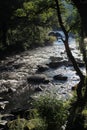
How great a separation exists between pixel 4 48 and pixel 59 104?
127 feet

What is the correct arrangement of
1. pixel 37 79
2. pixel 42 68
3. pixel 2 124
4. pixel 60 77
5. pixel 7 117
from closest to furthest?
pixel 2 124 < pixel 7 117 < pixel 37 79 < pixel 60 77 < pixel 42 68

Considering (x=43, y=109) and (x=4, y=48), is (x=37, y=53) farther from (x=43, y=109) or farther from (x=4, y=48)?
(x=43, y=109)

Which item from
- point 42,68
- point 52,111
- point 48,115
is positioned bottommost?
point 42,68

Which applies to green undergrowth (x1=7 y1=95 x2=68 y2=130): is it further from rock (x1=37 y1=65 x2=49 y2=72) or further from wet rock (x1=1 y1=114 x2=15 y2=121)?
rock (x1=37 y1=65 x2=49 y2=72)

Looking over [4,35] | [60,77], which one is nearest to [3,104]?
[60,77]

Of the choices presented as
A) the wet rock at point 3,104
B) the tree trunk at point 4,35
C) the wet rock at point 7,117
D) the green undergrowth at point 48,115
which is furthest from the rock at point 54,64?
the green undergrowth at point 48,115

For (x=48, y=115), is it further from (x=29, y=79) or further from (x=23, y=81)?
(x=29, y=79)

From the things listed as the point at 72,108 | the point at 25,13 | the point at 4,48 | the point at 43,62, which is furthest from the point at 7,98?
the point at 4,48

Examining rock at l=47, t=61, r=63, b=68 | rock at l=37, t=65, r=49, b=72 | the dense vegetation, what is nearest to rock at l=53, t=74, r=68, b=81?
rock at l=37, t=65, r=49, b=72

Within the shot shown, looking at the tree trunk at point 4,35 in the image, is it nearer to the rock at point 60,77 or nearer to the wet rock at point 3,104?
the rock at point 60,77

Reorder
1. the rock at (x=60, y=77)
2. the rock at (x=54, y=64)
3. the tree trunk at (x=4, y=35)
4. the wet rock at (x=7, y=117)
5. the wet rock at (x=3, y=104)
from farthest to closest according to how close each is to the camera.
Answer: the tree trunk at (x=4, y=35), the rock at (x=54, y=64), the rock at (x=60, y=77), the wet rock at (x=3, y=104), the wet rock at (x=7, y=117)

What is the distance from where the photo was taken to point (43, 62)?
44.9 meters

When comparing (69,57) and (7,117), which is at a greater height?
(69,57)

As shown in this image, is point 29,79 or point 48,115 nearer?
point 48,115
